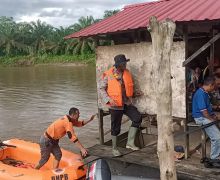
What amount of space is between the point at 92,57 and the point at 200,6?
3594 cm

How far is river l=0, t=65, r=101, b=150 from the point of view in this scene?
44.8 ft

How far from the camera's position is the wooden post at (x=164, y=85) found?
492 cm

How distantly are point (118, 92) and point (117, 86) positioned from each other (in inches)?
4.3

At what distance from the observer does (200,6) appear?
7.00 metres

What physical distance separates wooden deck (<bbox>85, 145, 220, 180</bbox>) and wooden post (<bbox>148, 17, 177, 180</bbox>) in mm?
1216

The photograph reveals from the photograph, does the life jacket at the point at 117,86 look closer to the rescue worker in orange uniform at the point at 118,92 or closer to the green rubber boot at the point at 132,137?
the rescue worker in orange uniform at the point at 118,92

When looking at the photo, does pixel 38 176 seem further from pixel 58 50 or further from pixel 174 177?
pixel 58 50

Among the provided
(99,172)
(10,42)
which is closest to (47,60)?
(10,42)

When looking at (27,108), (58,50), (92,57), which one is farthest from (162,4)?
(58,50)

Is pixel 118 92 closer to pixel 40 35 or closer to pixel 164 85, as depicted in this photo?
pixel 164 85

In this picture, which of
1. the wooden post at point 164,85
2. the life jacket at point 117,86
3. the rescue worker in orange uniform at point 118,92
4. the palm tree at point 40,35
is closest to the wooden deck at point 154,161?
the rescue worker in orange uniform at point 118,92

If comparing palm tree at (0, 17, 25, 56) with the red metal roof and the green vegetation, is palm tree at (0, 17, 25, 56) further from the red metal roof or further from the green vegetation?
the red metal roof

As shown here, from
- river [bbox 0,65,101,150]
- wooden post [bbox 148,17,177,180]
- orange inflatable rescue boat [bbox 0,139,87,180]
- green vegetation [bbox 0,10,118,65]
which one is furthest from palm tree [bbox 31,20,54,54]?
wooden post [bbox 148,17,177,180]

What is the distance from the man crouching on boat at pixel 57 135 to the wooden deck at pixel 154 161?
52cm
